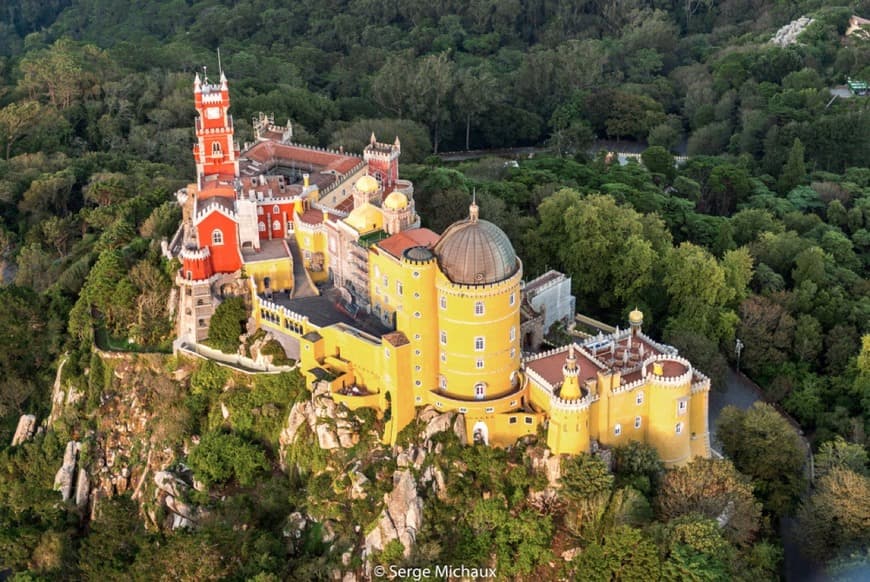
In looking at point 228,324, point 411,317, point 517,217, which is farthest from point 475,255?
point 517,217

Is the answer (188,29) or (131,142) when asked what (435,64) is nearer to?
(131,142)

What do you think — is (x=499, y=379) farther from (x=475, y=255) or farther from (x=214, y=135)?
(x=214, y=135)

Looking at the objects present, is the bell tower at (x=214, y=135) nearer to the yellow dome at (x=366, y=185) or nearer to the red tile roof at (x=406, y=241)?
the yellow dome at (x=366, y=185)

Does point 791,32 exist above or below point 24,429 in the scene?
above

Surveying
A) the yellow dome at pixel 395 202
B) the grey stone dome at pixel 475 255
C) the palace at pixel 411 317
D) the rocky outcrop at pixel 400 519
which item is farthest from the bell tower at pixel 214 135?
the rocky outcrop at pixel 400 519

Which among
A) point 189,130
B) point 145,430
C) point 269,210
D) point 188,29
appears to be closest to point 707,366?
point 269,210

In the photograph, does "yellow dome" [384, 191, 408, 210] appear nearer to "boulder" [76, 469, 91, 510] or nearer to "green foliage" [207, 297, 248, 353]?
"green foliage" [207, 297, 248, 353]
